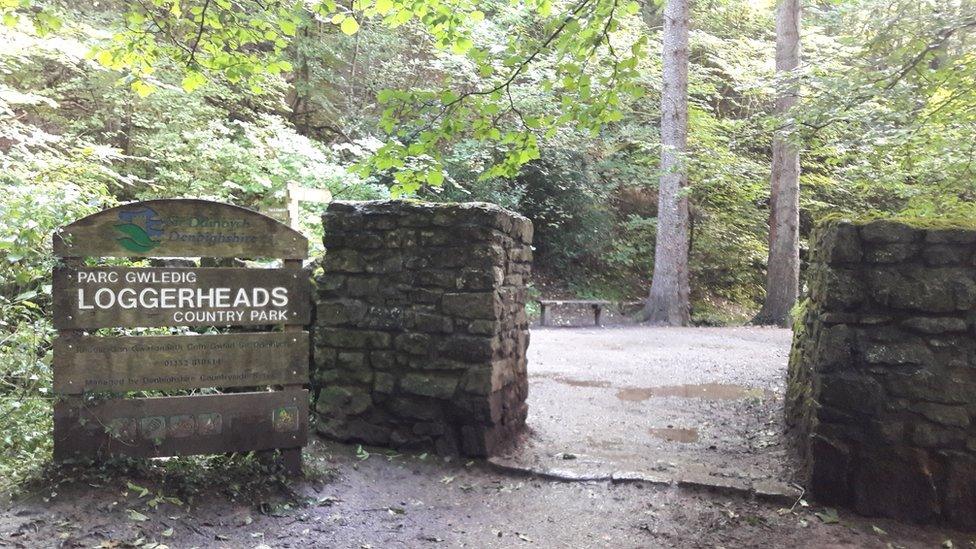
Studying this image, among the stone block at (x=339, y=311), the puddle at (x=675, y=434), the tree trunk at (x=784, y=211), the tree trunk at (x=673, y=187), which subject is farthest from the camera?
the tree trunk at (x=673, y=187)

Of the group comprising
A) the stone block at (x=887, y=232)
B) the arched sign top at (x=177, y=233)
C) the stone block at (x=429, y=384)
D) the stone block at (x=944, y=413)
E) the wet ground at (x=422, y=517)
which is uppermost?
the stone block at (x=887, y=232)

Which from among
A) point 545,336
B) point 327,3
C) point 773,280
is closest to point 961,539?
point 327,3

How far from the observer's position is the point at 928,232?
11.5ft

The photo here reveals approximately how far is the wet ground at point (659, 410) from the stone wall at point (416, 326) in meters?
0.61

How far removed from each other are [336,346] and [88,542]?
2.08 metres

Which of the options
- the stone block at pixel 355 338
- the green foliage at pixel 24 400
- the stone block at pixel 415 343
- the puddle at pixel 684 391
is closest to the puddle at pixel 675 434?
the puddle at pixel 684 391

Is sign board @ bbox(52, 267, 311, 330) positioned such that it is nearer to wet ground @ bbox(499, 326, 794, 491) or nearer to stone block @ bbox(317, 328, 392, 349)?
stone block @ bbox(317, 328, 392, 349)

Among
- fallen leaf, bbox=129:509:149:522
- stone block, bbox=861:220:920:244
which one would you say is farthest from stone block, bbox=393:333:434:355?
stone block, bbox=861:220:920:244

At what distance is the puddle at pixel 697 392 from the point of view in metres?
6.64

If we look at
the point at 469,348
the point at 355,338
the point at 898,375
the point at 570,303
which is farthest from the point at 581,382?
the point at 570,303

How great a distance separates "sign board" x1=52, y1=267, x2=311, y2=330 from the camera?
3336mm

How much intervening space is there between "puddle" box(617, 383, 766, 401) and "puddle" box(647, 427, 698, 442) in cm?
108

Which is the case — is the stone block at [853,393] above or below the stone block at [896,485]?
above

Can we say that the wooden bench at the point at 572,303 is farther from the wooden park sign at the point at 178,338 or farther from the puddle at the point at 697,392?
the wooden park sign at the point at 178,338
